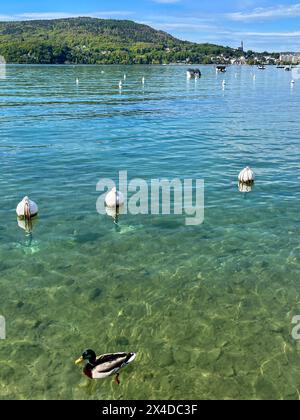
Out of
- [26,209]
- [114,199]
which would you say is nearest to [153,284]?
[114,199]

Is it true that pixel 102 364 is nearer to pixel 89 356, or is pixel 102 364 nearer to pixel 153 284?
pixel 89 356

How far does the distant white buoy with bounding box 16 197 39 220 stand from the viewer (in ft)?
61.7

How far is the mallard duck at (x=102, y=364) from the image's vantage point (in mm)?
10344

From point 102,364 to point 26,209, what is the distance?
33.8ft

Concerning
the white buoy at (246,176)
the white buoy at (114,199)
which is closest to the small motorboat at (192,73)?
the white buoy at (246,176)

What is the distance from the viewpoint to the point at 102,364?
10391 millimetres

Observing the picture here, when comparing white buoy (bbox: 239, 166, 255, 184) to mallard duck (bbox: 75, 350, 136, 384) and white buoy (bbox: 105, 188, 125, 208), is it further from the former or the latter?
mallard duck (bbox: 75, 350, 136, 384)

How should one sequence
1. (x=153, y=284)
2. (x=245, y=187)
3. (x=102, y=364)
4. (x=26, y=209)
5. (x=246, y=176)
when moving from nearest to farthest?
1. (x=102, y=364)
2. (x=153, y=284)
3. (x=26, y=209)
4. (x=245, y=187)
5. (x=246, y=176)

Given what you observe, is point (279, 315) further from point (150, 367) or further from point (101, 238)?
point (101, 238)

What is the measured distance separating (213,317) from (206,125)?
35.5 metres

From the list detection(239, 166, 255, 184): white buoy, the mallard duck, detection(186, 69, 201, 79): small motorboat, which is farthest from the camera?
detection(186, 69, 201, 79): small motorboat

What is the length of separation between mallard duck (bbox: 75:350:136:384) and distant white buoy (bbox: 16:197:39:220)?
981 cm

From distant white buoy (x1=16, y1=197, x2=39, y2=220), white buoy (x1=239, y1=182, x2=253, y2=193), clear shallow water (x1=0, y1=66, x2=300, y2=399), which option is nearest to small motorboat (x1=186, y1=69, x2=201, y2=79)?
clear shallow water (x1=0, y1=66, x2=300, y2=399)

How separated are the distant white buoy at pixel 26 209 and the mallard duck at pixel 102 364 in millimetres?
9806
